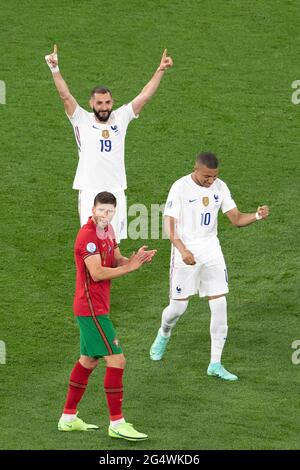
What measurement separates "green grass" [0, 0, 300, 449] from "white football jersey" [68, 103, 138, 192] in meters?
1.55

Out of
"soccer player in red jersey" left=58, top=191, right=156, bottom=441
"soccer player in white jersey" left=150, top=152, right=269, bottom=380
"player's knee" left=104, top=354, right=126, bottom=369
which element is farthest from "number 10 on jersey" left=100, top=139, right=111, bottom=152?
"player's knee" left=104, top=354, right=126, bottom=369

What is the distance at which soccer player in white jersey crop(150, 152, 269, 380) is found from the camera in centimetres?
1380

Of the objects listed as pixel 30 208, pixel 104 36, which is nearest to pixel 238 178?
pixel 30 208

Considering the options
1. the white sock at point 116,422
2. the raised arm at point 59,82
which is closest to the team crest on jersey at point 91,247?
the white sock at point 116,422

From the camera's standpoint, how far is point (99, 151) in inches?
583

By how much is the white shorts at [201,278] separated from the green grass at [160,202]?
0.77 metres

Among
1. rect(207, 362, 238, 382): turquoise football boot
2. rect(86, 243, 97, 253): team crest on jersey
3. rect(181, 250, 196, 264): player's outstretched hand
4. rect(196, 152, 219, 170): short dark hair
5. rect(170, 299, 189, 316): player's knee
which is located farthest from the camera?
rect(170, 299, 189, 316): player's knee

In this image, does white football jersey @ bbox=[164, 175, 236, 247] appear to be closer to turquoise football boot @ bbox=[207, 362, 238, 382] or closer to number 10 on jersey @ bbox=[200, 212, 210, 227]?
number 10 on jersey @ bbox=[200, 212, 210, 227]

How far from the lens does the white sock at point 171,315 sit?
14.1 metres

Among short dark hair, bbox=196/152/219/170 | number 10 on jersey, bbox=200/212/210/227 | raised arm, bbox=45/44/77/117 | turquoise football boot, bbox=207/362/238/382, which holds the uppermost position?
raised arm, bbox=45/44/77/117

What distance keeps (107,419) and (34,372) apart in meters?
1.46

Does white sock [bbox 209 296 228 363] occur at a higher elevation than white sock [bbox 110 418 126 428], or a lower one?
higher

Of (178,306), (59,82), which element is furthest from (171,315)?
(59,82)

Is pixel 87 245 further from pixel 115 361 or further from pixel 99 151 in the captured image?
pixel 99 151
